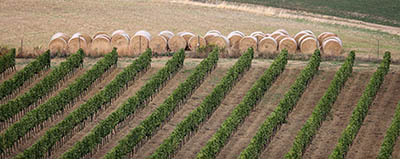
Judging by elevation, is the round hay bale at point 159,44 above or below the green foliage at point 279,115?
above

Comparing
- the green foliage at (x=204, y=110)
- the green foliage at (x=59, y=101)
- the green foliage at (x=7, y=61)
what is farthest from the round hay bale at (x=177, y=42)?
the green foliage at (x=7, y=61)

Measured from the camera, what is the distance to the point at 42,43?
49.2m

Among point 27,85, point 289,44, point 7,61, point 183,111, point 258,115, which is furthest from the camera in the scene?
point 289,44

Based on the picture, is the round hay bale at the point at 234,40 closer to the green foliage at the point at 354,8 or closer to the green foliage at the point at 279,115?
the green foliage at the point at 279,115

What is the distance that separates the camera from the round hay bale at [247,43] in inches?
1775

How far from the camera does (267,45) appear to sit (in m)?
44.9

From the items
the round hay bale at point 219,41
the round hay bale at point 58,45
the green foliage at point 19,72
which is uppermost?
the round hay bale at point 219,41

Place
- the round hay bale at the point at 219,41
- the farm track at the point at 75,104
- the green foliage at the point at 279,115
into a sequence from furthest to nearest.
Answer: the round hay bale at the point at 219,41
the farm track at the point at 75,104
the green foliage at the point at 279,115

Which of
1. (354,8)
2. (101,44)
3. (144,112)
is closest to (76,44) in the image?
(101,44)

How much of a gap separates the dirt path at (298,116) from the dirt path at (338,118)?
1.06m

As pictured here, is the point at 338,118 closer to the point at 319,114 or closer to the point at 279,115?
the point at 319,114

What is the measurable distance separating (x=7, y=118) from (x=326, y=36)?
24410mm

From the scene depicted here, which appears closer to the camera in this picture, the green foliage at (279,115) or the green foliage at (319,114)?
the green foliage at (319,114)

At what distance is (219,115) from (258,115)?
2.01 metres
